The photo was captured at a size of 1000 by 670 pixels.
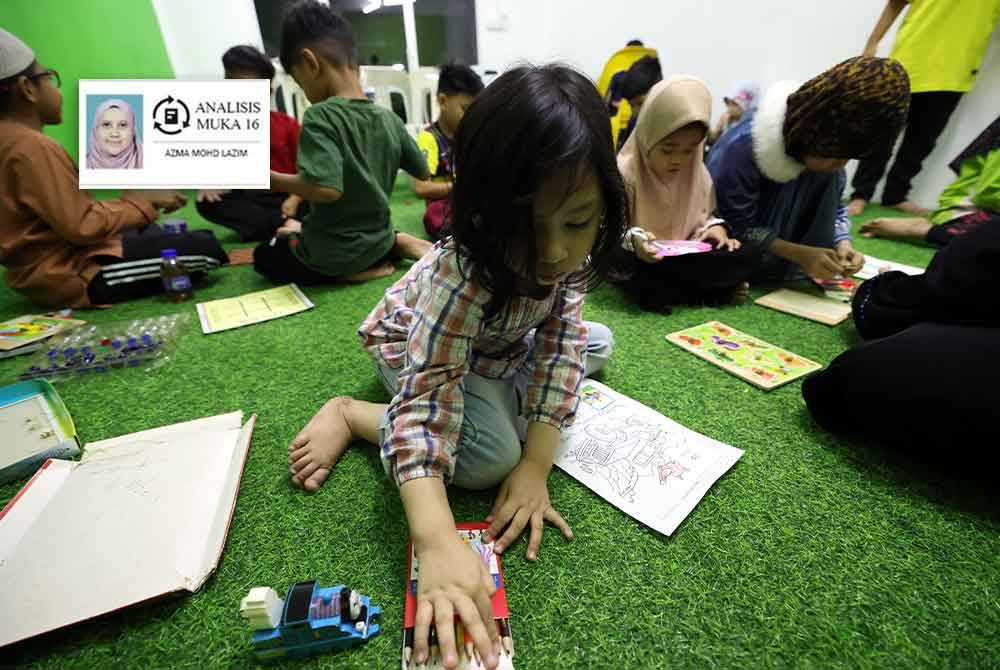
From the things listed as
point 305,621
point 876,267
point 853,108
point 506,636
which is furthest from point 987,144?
point 305,621

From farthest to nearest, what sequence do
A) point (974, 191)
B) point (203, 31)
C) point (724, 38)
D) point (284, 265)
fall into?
point (203, 31), point (724, 38), point (974, 191), point (284, 265)

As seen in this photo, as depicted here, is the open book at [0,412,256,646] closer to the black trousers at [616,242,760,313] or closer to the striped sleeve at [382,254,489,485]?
the striped sleeve at [382,254,489,485]

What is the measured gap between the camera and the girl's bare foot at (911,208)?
6.92ft

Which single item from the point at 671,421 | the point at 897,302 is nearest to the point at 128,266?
the point at 671,421

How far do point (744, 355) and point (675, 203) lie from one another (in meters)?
0.57

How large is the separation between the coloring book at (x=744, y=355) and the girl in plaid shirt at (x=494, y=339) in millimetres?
453

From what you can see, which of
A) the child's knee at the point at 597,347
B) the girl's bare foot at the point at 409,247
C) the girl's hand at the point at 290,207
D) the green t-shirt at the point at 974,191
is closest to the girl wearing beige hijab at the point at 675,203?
the child's knee at the point at 597,347

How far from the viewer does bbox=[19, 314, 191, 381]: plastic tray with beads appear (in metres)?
0.91

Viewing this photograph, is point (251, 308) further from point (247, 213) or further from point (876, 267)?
point (876, 267)

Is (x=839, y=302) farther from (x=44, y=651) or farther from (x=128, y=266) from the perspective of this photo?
(x=128, y=266)

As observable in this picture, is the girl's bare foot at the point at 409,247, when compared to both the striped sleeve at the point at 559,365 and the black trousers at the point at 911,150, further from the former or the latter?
the black trousers at the point at 911,150

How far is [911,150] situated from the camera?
2.10m

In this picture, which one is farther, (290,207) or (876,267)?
(290,207)
